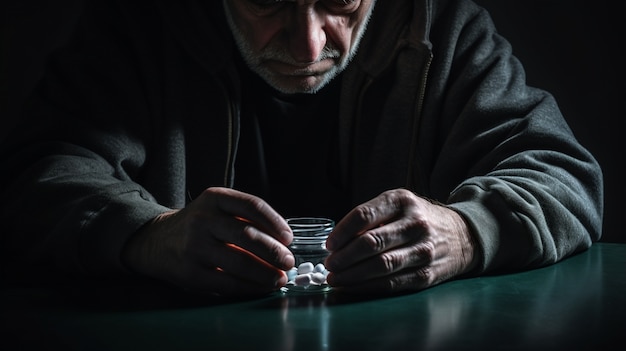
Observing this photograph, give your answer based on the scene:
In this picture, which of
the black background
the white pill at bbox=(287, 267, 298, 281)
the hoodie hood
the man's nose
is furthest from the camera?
the black background

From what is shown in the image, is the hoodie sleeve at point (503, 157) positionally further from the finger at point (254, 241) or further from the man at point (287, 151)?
the finger at point (254, 241)

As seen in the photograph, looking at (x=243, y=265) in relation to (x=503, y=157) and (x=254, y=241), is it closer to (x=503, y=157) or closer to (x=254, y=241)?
(x=254, y=241)

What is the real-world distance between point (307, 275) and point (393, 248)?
14cm

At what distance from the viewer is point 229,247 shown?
127 centimetres

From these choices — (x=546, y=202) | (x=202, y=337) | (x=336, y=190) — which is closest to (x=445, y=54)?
(x=336, y=190)

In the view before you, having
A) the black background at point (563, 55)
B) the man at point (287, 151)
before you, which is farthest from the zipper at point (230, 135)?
the black background at point (563, 55)

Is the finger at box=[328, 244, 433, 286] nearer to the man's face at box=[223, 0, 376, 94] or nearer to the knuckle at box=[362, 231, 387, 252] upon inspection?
the knuckle at box=[362, 231, 387, 252]

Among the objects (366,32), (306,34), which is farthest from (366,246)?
(366,32)

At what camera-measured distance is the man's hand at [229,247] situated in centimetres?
126

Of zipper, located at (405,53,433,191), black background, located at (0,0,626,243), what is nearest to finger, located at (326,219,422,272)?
zipper, located at (405,53,433,191)

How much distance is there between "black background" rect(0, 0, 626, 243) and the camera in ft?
8.14

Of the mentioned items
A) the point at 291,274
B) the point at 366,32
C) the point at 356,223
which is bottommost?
the point at 291,274

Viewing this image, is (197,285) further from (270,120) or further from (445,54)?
(445,54)

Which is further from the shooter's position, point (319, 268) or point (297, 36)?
point (297, 36)
